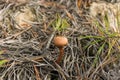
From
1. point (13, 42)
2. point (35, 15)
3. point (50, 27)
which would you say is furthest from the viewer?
point (35, 15)

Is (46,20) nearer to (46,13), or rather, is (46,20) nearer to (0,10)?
(46,13)

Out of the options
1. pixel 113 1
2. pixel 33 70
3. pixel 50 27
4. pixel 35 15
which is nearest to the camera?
pixel 33 70

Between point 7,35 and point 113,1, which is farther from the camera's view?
point 113,1

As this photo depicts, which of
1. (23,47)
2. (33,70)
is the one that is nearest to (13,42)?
(23,47)

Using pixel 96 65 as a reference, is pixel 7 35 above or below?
above

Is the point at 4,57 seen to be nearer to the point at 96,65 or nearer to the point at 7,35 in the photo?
the point at 7,35

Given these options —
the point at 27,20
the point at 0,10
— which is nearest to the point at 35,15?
the point at 27,20

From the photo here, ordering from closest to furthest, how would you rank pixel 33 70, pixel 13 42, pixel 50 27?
pixel 33 70
pixel 13 42
pixel 50 27

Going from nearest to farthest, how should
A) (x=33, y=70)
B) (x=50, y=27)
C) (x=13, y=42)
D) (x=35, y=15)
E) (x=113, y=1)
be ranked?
(x=33, y=70) < (x=13, y=42) < (x=50, y=27) < (x=35, y=15) < (x=113, y=1)

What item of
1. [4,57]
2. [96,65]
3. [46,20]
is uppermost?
[46,20]

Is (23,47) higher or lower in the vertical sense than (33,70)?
higher
